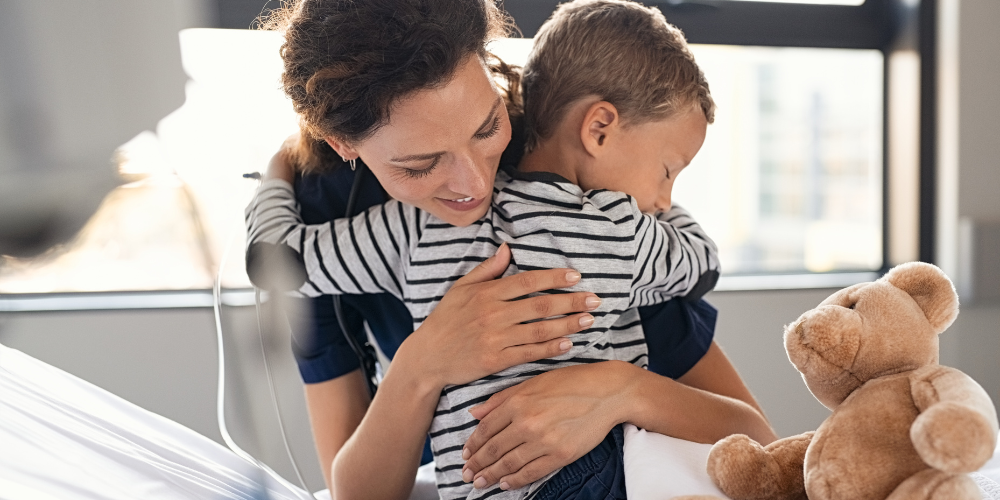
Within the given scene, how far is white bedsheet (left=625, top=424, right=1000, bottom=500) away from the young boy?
0.48 feet

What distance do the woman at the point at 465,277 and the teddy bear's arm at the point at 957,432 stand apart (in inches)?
15.2

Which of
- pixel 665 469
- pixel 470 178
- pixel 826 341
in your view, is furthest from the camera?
pixel 470 178

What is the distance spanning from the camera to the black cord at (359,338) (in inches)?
43.5

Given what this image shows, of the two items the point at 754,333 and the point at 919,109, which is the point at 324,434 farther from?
the point at 919,109

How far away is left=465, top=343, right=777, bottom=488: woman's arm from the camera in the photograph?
0.83 m

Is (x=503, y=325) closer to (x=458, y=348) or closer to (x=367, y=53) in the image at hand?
(x=458, y=348)

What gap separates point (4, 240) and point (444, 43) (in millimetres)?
470

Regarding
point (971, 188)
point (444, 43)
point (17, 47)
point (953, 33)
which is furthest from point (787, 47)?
point (17, 47)

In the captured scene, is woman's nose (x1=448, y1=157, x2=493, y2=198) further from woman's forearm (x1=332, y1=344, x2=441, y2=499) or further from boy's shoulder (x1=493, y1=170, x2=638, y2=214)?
woman's forearm (x1=332, y1=344, x2=441, y2=499)

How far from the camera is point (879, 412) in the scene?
584 mm

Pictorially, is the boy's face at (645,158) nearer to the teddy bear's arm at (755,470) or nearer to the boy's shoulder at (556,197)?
the boy's shoulder at (556,197)

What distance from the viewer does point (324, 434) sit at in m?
1.16

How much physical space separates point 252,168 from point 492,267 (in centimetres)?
32

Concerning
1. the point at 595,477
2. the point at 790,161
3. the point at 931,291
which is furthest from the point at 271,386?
the point at 790,161
